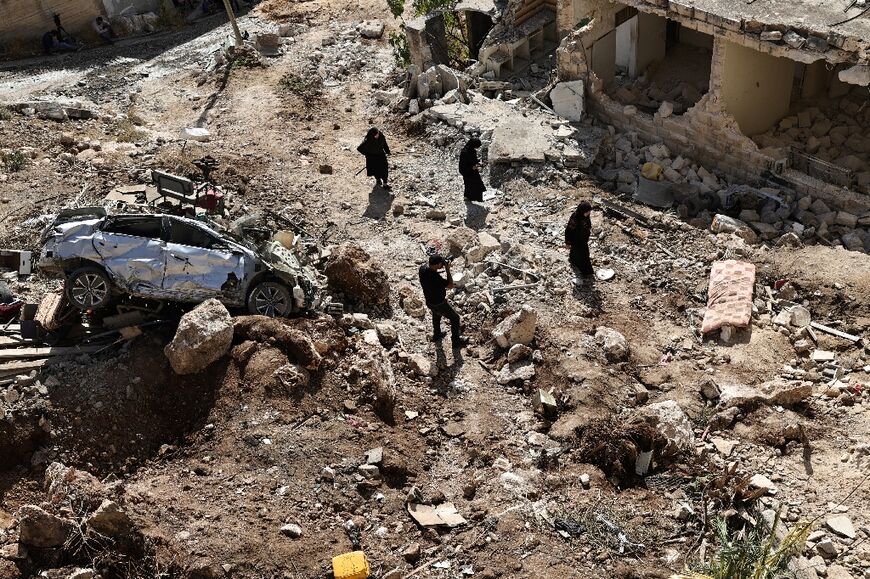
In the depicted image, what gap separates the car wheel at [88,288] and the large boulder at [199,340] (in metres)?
1.22

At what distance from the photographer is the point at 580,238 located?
1125 cm

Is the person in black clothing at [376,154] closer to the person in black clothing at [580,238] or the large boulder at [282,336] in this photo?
the person in black clothing at [580,238]

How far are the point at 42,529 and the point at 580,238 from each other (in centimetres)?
711

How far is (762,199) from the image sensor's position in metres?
13.3

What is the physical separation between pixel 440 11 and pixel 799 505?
41.0 ft

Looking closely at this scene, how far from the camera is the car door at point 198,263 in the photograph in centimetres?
1002

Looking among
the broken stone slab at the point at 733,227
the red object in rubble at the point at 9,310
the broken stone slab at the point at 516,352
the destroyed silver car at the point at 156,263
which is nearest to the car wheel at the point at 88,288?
the destroyed silver car at the point at 156,263

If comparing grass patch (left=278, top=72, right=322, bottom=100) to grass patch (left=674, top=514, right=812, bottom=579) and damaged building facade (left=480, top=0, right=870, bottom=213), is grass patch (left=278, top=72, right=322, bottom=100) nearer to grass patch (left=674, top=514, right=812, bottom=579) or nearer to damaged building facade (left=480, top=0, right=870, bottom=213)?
damaged building facade (left=480, top=0, right=870, bottom=213)

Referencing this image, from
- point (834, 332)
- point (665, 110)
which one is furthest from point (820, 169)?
point (834, 332)

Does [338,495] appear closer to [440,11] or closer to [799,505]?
[799,505]

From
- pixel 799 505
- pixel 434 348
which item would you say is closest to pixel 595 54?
pixel 434 348

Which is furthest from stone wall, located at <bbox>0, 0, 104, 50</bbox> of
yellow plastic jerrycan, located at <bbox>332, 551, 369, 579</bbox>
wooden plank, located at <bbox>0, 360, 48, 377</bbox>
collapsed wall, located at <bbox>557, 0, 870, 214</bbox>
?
yellow plastic jerrycan, located at <bbox>332, 551, 369, 579</bbox>

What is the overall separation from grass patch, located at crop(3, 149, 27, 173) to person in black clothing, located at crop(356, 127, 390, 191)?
5.75m

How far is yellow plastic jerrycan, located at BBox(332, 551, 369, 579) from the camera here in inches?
289
